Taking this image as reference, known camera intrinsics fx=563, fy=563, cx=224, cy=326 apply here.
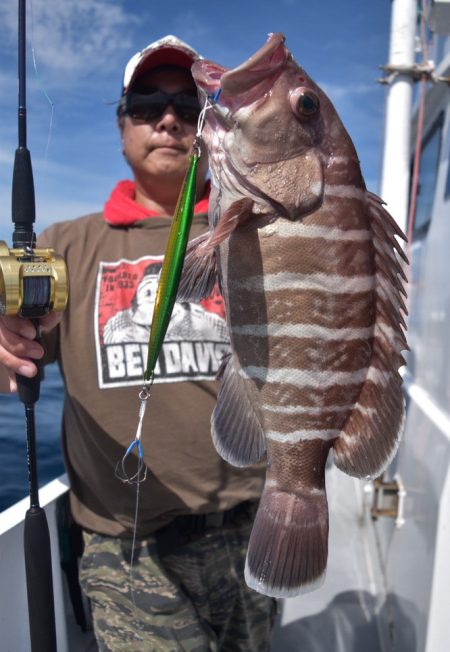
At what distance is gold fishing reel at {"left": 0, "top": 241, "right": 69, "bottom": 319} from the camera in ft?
5.30

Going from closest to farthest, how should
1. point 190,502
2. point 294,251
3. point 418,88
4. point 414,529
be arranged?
point 294,251 → point 190,502 → point 414,529 → point 418,88

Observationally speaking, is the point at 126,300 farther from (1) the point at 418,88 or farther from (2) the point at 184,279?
(1) the point at 418,88

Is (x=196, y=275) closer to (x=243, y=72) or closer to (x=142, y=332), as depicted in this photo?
(x=243, y=72)

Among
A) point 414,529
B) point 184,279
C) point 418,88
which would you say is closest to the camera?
point 184,279

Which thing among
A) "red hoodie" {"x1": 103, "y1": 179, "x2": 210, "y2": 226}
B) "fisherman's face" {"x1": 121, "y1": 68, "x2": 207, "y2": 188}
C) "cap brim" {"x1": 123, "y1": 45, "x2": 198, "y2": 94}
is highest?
"cap brim" {"x1": 123, "y1": 45, "x2": 198, "y2": 94}

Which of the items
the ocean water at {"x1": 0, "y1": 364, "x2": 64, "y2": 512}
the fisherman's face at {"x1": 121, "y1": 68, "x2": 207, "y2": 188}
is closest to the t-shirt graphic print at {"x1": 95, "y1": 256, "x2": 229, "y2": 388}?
the fisherman's face at {"x1": 121, "y1": 68, "x2": 207, "y2": 188}

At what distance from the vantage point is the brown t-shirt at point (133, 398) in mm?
2285

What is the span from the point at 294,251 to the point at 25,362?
102 cm

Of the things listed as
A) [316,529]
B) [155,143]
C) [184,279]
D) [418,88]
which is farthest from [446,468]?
[418,88]

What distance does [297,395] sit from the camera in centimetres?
129

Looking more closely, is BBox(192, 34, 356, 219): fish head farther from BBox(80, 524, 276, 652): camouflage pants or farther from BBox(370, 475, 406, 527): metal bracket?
BBox(370, 475, 406, 527): metal bracket

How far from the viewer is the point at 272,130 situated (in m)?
1.26

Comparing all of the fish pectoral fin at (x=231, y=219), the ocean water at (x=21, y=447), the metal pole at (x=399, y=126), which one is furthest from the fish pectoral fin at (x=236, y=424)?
the ocean water at (x=21, y=447)

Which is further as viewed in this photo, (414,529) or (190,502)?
(414,529)
